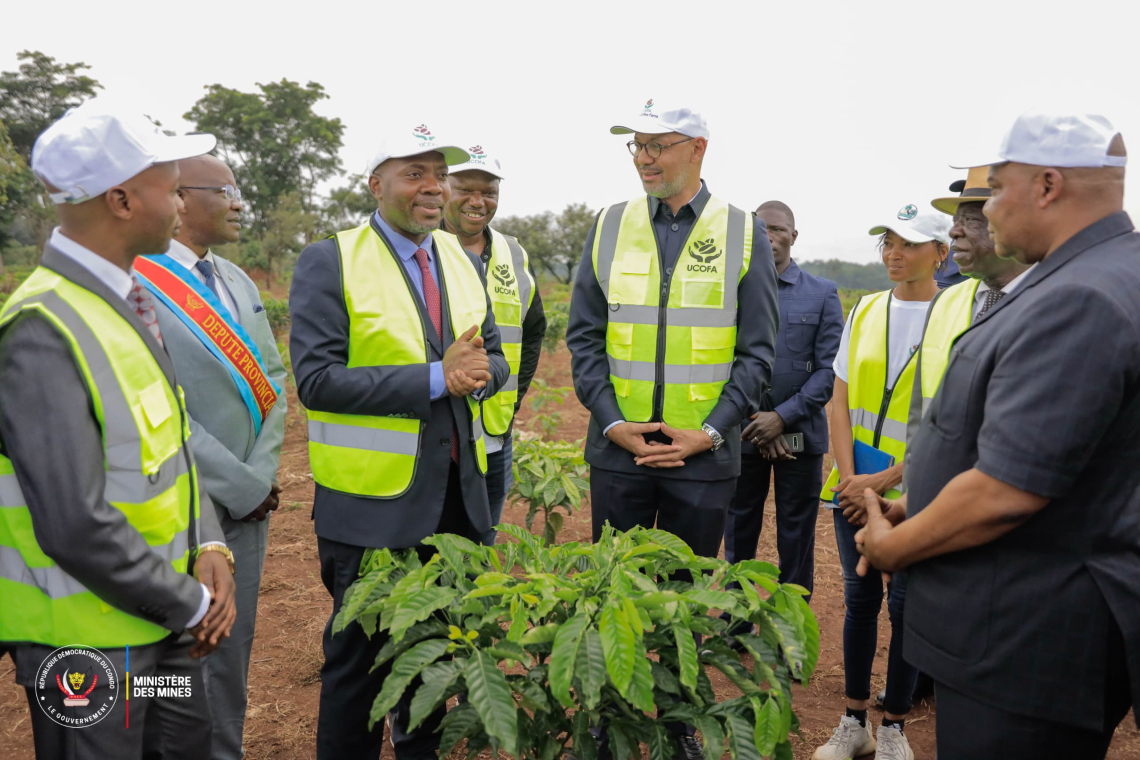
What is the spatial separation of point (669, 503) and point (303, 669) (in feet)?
6.43

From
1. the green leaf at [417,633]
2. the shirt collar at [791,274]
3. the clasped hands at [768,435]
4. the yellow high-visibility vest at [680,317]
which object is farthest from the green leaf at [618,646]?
the shirt collar at [791,274]

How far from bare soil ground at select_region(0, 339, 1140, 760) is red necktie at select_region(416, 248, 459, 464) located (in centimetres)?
128

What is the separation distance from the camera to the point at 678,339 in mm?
3092

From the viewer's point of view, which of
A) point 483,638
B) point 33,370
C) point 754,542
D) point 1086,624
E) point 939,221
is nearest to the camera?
point 33,370

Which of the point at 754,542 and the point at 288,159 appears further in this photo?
the point at 288,159

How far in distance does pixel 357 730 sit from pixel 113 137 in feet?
6.38

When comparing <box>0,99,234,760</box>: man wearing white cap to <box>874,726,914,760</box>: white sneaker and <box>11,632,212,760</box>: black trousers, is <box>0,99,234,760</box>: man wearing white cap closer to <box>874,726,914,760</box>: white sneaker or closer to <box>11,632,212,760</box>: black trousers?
<box>11,632,212,760</box>: black trousers

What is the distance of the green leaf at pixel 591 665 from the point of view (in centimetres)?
174

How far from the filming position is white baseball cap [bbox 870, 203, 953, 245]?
3129 millimetres

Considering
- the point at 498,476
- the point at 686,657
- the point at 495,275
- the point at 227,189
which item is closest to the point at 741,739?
the point at 686,657

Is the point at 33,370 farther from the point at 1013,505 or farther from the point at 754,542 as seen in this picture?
the point at 754,542

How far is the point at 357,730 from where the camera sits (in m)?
2.60

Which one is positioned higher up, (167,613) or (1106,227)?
(1106,227)

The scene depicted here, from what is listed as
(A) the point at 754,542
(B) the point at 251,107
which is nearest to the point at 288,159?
(B) the point at 251,107
